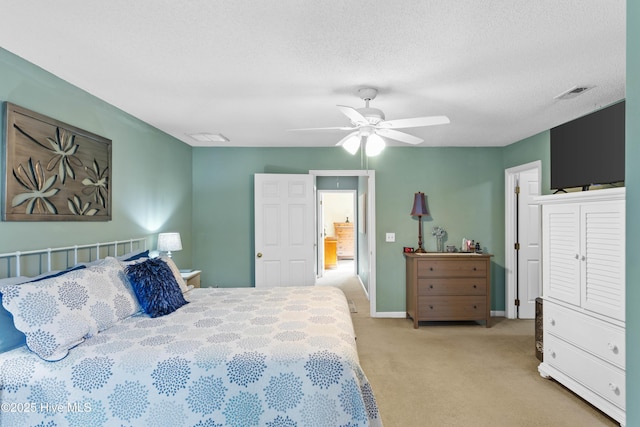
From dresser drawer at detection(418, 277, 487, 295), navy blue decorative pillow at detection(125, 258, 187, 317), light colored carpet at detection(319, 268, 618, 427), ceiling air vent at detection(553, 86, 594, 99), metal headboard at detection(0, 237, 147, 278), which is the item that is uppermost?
ceiling air vent at detection(553, 86, 594, 99)

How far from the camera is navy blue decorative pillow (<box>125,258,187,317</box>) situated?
230 cm

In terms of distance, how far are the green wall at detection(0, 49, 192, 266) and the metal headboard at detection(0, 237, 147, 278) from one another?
0.17 ft

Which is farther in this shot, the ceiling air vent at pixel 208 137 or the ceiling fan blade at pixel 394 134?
the ceiling air vent at pixel 208 137

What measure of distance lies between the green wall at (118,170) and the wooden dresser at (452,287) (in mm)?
3158

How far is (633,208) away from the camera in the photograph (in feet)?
1.81

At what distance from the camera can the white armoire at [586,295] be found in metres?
2.26

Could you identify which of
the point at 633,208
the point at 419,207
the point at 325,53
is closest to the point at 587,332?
the point at 419,207

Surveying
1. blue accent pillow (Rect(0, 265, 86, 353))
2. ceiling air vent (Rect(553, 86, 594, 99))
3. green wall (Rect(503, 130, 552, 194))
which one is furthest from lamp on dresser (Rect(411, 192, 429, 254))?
blue accent pillow (Rect(0, 265, 86, 353))

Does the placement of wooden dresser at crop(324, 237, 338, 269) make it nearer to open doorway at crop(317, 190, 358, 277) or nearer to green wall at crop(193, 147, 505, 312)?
open doorway at crop(317, 190, 358, 277)

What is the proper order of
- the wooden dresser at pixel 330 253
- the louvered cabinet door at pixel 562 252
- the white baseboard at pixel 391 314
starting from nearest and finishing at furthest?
the louvered cabinet door at pixel 562 252 → the white baseboard at pixel 391 314 → the wooden dresser at pixel 330 253

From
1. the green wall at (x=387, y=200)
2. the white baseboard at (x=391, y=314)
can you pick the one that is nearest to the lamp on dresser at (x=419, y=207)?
the green wall at (x=387, y=200)

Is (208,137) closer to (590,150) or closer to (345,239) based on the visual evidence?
(590,150)

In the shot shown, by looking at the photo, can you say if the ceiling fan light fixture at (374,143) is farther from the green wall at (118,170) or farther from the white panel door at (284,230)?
the green wall at (118,170)

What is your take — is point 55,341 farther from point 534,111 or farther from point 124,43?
point 534,111
